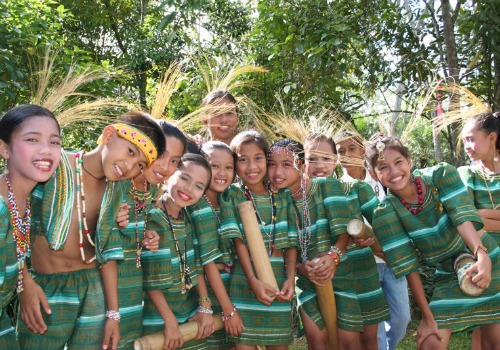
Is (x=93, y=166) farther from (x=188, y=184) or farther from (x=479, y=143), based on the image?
(x=479, y=143)

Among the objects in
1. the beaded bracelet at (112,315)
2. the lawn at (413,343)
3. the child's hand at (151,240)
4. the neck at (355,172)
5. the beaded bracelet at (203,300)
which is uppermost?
the neck at (355,172)

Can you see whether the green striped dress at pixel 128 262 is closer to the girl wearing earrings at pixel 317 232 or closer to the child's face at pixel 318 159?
the girl wearing earrings at pixel 317 232

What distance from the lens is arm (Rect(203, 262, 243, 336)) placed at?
11.5 feet

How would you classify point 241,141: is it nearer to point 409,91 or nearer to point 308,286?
point 308,286

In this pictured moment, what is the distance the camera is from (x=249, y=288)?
3607 mm

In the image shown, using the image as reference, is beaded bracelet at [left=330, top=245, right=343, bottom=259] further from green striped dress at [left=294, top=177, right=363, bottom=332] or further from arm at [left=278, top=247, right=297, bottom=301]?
arm at [left=278, top=247, right=297, bottom=301]

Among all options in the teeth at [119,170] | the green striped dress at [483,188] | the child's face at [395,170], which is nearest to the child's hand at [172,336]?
the teeth at [119,170]

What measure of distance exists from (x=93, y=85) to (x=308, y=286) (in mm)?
2588

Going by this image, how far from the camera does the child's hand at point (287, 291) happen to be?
3.57 meters

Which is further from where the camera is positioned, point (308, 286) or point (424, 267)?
point (424, 267)

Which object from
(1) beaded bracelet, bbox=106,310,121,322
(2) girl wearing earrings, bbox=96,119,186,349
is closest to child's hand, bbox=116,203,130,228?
(2) girl wearing earrings, bbox=96,119,186,349

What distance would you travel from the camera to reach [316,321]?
3736 mm

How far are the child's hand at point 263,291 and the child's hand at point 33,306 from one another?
4.00 ft

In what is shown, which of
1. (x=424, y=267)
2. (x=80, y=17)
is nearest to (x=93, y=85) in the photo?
(x=424, y=267)
